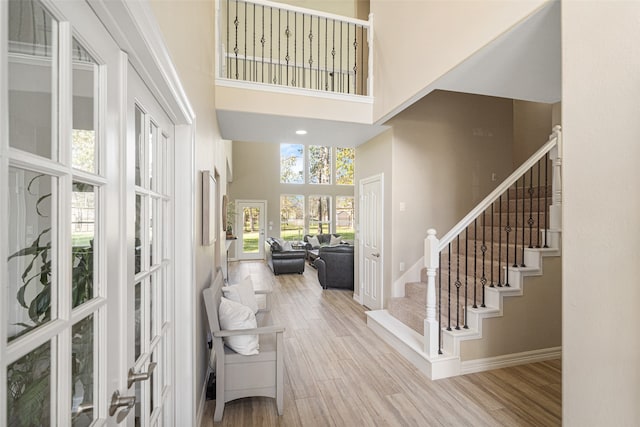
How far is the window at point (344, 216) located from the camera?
1207 centimetres

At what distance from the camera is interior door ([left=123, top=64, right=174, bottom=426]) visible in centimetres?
113

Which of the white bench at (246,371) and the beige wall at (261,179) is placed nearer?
the white bench at (246,371)

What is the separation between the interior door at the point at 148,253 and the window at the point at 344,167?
10491 mm

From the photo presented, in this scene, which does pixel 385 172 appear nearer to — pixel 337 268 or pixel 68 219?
pixel 337 268

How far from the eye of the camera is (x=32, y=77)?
25.1 inches

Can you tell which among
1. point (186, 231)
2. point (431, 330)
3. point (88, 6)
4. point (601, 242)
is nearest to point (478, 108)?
point (431, 330)

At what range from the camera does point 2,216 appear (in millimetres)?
534

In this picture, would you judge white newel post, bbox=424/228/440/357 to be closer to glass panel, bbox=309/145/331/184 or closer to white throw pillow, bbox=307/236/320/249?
white throw pillow, bbox=307/236/320/249

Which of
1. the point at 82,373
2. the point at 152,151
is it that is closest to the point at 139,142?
the point at 152,151

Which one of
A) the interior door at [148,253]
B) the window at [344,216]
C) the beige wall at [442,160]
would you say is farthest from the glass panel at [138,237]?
the window at [344,216]

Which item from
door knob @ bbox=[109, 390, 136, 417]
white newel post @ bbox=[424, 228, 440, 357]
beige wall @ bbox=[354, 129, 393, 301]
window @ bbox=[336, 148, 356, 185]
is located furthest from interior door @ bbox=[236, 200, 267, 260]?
door knob @ bbox=[109, 390, 136, 417]

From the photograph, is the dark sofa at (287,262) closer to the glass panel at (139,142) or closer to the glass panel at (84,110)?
the glass panel at (139,142)

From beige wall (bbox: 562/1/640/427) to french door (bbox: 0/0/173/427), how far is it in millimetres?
1988

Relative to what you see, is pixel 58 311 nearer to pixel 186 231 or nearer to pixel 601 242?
pixel 186 231
